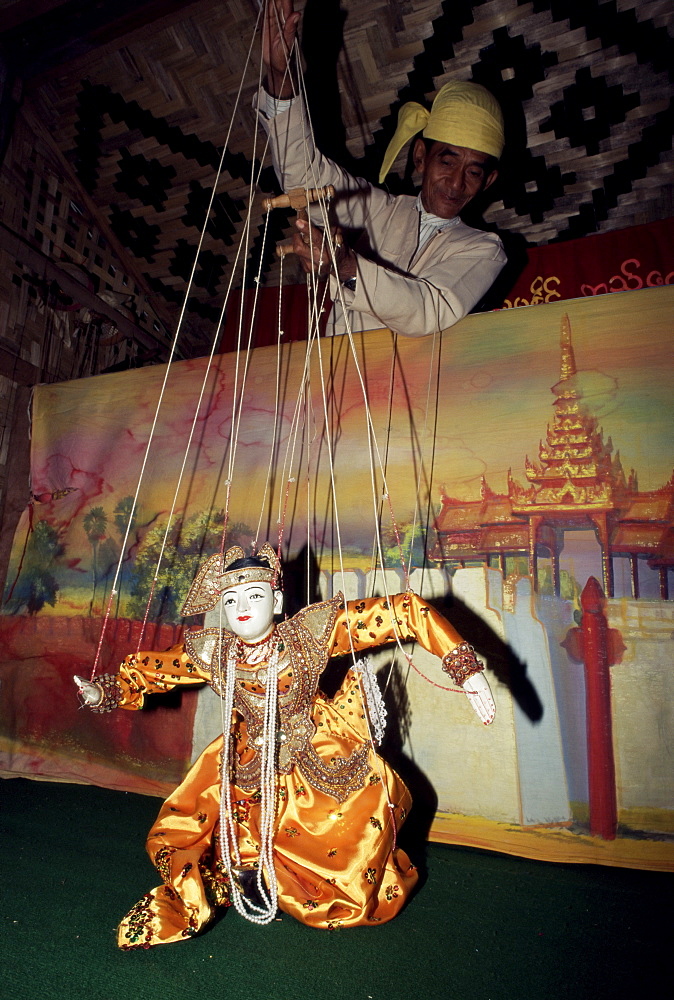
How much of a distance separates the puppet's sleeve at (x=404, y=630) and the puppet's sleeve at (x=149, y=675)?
0.39 meters

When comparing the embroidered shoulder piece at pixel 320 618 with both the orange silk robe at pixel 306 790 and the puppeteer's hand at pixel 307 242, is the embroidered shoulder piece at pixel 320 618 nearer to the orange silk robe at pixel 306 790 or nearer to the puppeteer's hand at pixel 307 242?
the orange silk robe at pixel 306 790

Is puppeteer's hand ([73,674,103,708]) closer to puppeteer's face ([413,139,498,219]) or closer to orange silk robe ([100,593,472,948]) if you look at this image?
orange silk robe ([100,593,472,948])

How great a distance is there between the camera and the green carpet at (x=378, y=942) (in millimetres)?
1229

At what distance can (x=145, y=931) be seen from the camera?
1358 millimetres

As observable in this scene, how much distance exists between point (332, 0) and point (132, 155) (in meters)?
1.10

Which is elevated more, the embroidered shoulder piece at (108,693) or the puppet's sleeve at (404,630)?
the puppet's sleeve at (404,630)

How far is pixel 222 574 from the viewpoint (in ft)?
5.79

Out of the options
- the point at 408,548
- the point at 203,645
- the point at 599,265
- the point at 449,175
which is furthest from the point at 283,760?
the point at 599,265

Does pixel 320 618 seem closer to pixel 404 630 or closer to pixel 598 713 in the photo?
pixel 404 630

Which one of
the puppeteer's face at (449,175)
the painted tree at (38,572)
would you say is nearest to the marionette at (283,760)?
the painted tree at (38,572)

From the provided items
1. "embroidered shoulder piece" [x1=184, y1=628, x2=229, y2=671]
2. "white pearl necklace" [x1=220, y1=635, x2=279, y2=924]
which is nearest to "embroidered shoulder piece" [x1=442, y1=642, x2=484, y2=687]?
"white pearl necklace" [x1=220, y1=635, x2=279, y2=924]

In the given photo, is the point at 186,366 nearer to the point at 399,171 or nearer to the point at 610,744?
the point at 399,171

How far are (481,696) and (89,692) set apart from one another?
0.94 meters

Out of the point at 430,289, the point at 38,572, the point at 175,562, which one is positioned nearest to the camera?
the point at 430,289
